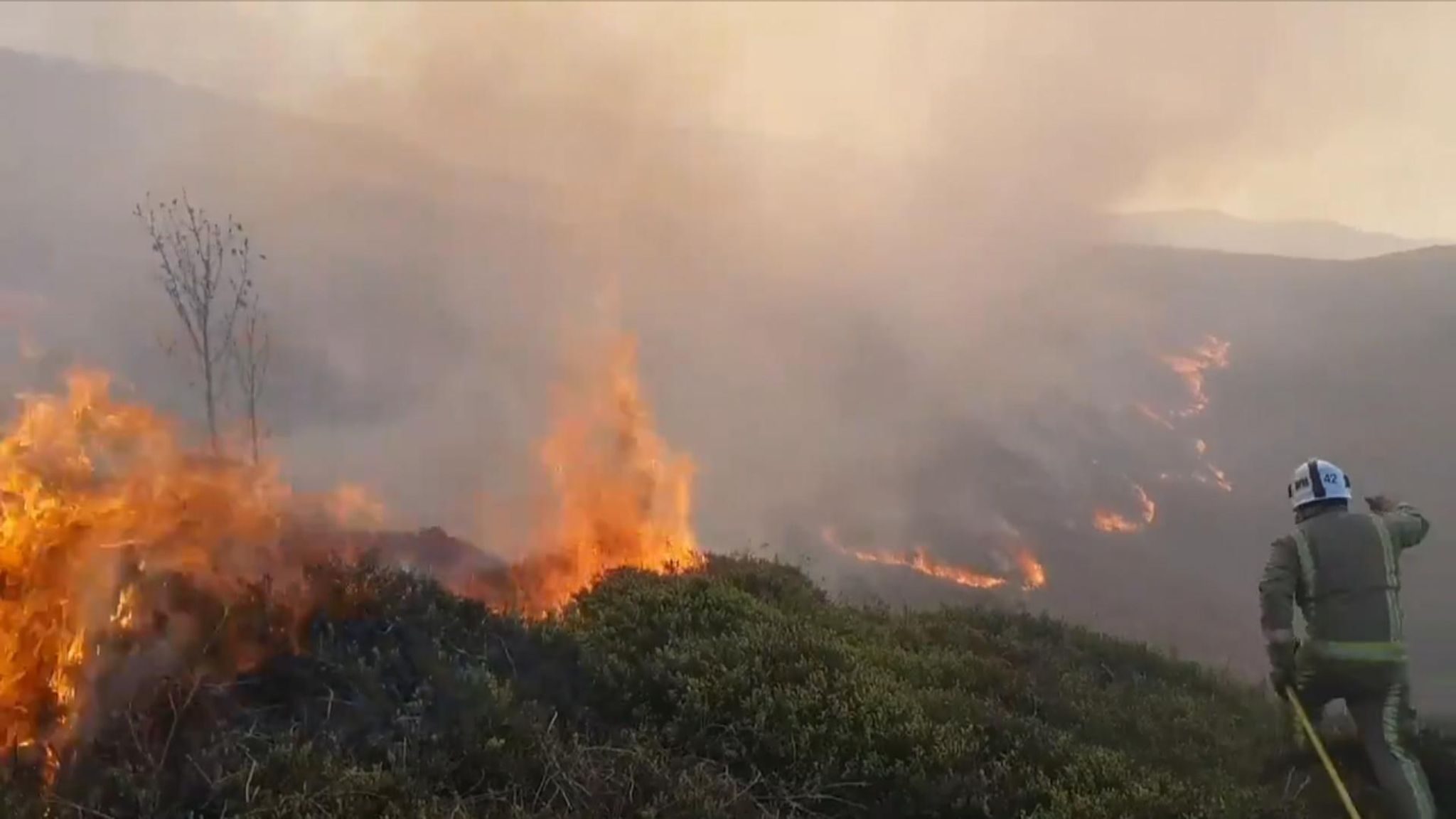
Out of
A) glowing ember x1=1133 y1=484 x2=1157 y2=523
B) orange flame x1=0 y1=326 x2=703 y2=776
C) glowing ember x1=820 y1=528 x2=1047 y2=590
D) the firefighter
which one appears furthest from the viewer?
glowing ember x1=1133 y1=484 x2=1157 y2=523

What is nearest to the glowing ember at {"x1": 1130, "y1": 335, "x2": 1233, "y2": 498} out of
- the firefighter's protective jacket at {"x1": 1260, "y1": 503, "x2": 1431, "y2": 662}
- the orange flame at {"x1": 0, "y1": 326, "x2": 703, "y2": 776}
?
the firefighter's protective jacket at {"x1": 1260, "y1": 503, "x2": 1431, "y2": 662}

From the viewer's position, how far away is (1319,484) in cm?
698

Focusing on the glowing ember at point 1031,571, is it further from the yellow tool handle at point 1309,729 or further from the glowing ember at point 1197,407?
the yellow tool handle at point 1309,729

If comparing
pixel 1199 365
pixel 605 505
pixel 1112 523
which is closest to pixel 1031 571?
pixel 1112 523

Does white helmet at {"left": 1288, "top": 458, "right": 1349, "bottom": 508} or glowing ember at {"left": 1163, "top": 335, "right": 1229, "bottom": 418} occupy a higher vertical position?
glowing ember at {"left": 1163, "top": 335, "right": 1229, "bottom": 418}

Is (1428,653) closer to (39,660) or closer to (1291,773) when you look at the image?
(1291,773)

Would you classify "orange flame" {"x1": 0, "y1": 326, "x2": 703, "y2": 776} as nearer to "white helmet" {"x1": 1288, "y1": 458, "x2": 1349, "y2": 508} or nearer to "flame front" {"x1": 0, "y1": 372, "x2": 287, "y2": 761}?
"flame front" {"x1": 0, "y1": 372, "x2": 287, "y2": 761}

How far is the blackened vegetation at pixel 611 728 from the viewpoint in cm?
533

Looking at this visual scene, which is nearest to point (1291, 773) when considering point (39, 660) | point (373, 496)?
point (39, 660)

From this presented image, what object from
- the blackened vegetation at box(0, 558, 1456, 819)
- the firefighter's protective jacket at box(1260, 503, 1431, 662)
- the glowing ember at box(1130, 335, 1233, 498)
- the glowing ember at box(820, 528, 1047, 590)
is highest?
the glowing ember at box(1130, 335, 1233, 498)

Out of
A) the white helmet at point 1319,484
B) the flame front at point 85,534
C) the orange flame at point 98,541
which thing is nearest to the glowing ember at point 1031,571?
the orange flame at point 98,541

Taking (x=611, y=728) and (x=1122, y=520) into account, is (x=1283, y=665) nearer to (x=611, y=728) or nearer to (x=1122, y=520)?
(x=611, y=728)

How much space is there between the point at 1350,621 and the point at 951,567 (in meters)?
18.4

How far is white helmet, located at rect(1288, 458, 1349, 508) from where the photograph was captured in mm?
6961
